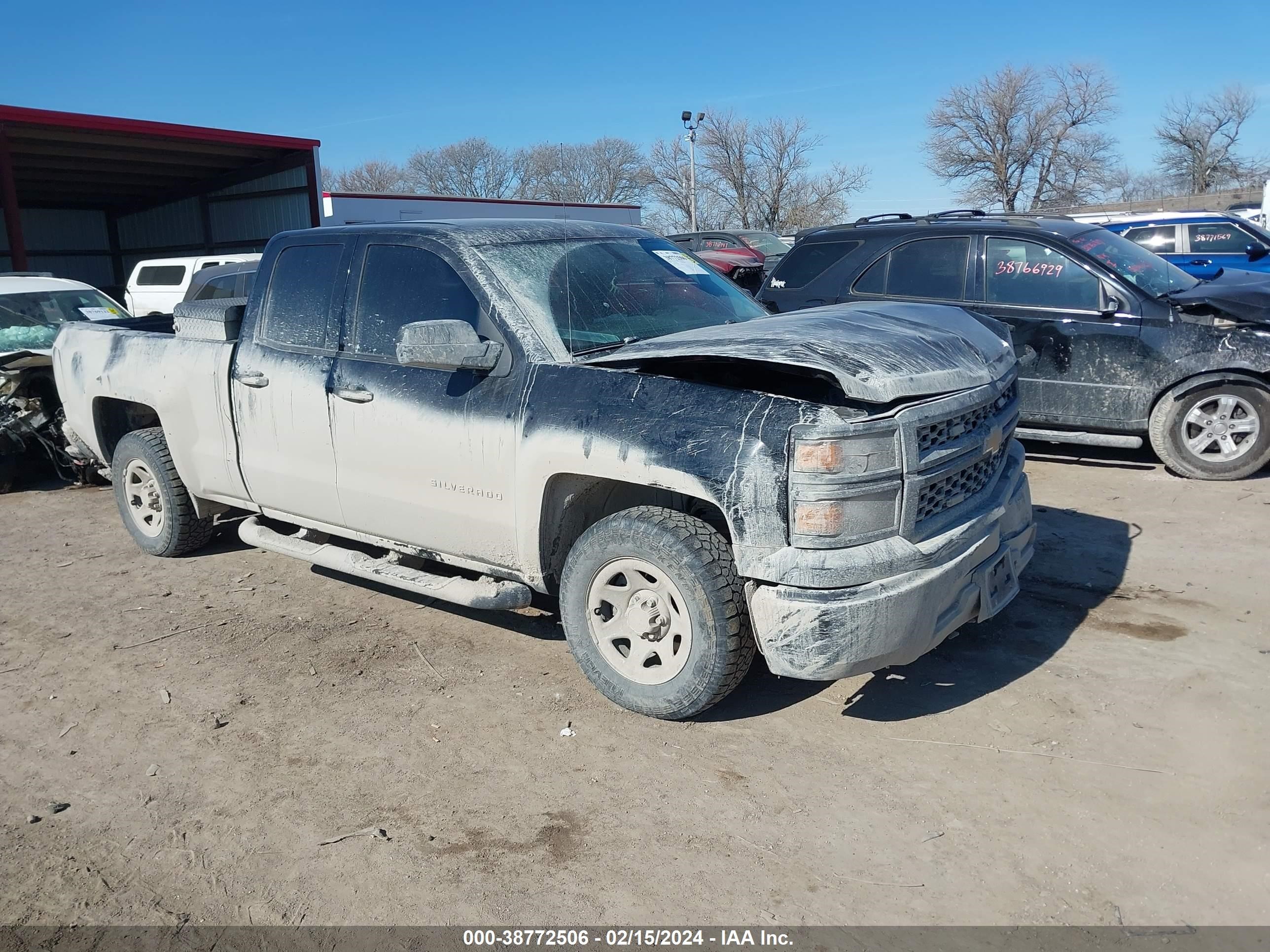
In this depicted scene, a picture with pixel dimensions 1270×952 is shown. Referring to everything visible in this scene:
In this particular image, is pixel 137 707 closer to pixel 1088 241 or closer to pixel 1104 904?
pixel 1104 904

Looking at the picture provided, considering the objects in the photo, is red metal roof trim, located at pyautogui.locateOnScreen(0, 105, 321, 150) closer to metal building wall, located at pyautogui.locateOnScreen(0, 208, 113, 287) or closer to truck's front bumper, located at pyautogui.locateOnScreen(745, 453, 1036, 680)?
metal building wall, located at pyautogui.locateOnScreen(0, 208, 113, 287)

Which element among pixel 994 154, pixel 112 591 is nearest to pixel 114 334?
pixel 112 591

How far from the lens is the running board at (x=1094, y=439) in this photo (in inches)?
281

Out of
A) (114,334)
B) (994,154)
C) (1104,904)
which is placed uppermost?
(994,154)

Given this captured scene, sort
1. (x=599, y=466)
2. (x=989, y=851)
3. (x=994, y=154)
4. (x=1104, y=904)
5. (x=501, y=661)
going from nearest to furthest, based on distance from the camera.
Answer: (x=1104, y=904), (x=989, y=851), (x=599, y=466), (x=501, y=661), (x=994, y=154)

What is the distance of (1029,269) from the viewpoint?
7.38m

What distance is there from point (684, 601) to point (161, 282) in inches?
725

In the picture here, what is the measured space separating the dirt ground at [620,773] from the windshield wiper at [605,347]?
56.2 inches

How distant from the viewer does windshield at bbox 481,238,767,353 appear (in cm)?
425

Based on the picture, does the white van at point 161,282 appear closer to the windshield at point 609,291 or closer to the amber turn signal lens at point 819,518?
the windshield at point 609,291

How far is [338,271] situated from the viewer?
4.88 metres

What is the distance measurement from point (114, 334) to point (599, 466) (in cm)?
398

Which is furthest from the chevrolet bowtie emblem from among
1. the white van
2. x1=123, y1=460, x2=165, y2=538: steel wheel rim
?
the white van

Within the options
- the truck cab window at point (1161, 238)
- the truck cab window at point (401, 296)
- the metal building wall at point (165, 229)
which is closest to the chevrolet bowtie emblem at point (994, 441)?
the truck cab window at point (401, 296)
